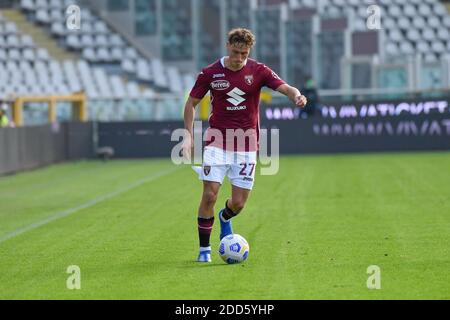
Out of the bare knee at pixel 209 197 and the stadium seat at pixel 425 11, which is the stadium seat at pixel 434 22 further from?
the bare knee at pixel 209 197

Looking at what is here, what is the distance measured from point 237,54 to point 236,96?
466 millimetres

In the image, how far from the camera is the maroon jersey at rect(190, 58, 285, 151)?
10.5m

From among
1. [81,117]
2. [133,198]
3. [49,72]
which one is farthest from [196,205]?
[49,72]

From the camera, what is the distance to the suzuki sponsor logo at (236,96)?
413 inches

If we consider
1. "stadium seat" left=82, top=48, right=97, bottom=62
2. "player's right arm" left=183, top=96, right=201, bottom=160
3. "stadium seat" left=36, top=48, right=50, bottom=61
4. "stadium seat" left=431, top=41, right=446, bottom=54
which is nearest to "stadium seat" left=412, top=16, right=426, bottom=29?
Result: "stadium seat" left=431, top=41, right=446, bottom=54

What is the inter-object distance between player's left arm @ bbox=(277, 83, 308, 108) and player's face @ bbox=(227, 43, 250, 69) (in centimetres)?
48

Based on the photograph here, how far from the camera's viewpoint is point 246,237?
1271cm

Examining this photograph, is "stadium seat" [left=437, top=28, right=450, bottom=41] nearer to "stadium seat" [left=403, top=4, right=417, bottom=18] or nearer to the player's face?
"stadium seat" [left=403, top=4, right=417, bottom=18]

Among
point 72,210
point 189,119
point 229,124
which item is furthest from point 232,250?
point 72,210

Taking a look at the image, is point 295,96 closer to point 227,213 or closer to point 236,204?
point 236,204

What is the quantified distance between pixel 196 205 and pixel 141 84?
2231 centimetres

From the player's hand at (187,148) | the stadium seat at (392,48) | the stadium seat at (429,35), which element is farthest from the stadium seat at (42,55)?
the player's hand at (187,148)

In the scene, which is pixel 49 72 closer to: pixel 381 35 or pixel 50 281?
pixel 381 35

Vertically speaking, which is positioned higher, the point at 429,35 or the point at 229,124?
the point at 429,35
